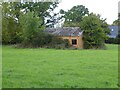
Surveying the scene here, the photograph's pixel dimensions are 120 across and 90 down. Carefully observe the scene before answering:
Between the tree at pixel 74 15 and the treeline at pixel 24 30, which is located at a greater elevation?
the tree at pixel 74 15

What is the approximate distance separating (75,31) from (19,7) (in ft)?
45.7

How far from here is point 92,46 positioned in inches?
1497

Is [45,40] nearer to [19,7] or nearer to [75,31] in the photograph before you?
[75,31]

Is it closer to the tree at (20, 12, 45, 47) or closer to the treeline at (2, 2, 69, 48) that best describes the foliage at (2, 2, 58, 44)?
the treeline at (2, 2, 69, 48)

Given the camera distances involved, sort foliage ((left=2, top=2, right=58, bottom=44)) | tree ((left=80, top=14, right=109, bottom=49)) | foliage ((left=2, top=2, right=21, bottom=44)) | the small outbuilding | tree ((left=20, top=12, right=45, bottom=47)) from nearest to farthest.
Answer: tree ((left=20, top=12, right=45, bottom=47)) < tree ((left=80, top=14, right=109, bottom=49)) < the small outbuilding < foliage ((left=2, top=2, right=58, bottom=44)) < foliage ((left=2, top=2, right=21, bottom=44))

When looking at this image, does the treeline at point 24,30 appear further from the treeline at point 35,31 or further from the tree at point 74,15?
the tree at point 74,15

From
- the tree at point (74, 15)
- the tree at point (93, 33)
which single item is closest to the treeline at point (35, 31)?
the tree at point (93, 33)

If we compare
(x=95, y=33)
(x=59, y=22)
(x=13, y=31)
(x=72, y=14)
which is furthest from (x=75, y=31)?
(x=72, y=14)

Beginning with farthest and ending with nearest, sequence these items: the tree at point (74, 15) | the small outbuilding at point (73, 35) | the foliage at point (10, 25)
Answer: the tree at point (74, 15) < the foliage at point (10, 25) < the small outbuilding at point (73, 35)

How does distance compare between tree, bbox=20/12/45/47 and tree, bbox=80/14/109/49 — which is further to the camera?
tree, bbox=80/14/109/49

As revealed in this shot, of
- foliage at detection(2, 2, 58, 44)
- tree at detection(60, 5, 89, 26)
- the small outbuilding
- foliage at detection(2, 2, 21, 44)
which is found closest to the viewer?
the small outbuilding

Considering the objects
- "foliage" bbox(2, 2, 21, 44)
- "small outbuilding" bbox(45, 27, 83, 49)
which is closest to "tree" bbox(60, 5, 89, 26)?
"foliage" bbox(2, 2, 21, 44)

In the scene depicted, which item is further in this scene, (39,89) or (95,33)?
(95,33)

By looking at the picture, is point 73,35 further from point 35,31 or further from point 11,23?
point 11,23
